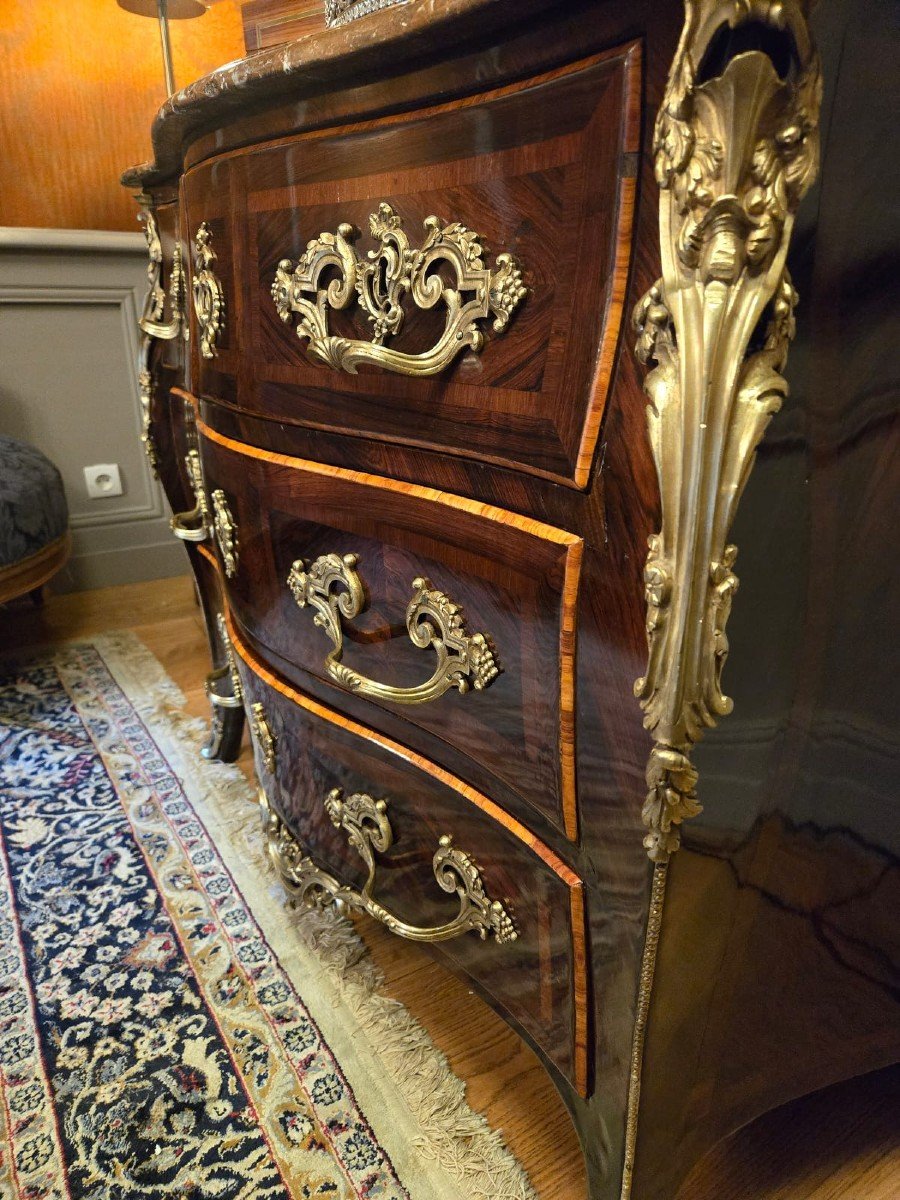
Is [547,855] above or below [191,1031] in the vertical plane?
above

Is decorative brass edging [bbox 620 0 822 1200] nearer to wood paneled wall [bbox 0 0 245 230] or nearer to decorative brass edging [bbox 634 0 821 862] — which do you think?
decorative brass edging [bbox 634 0 821 862]

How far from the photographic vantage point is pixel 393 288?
413 millimetres

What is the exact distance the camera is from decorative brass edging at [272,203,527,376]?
36cm

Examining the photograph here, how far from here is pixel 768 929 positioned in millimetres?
449

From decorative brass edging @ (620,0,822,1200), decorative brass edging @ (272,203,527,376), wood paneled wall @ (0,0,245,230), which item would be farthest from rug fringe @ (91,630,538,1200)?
wood paneled wall @ (0,0,245,230)

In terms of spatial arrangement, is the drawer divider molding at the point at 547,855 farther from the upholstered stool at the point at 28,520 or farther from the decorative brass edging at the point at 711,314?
the upholstered stool at the point at 28,520

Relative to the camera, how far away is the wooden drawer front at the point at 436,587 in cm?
39

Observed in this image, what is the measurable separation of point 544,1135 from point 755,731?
463 mm

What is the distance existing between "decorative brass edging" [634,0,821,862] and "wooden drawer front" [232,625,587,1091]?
0.65ft

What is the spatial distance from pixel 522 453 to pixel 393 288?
0.12 m

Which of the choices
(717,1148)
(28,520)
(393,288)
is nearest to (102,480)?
(28,520)

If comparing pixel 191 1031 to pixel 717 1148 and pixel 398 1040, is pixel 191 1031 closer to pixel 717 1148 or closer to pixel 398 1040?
pixel 398 1040

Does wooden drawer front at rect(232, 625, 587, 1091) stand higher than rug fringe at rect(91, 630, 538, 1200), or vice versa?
wooden drawer front at rect(232, 625, 587, 1091)

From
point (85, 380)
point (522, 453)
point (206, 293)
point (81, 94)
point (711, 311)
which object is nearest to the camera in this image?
point (711, 311)
